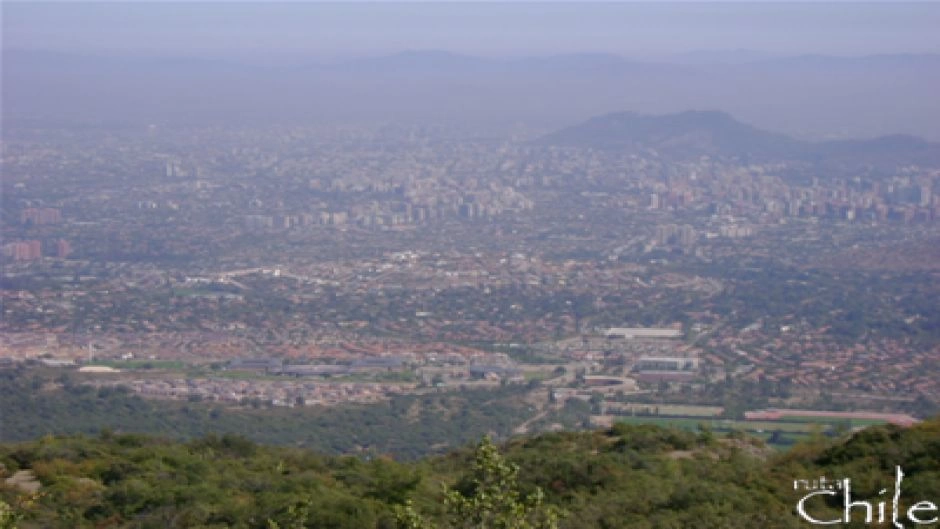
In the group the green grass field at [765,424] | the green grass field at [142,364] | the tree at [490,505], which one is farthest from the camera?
the green grass field at [142,364]

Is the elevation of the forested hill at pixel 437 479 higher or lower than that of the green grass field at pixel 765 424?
higher

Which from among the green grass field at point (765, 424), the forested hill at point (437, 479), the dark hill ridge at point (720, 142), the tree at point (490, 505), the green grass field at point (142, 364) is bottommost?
the green grass field at point (142, 364)

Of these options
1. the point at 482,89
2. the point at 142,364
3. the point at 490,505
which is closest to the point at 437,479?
the point at 490,505

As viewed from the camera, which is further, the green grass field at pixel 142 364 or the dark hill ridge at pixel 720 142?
the dark hill ridge at pixel 720 142

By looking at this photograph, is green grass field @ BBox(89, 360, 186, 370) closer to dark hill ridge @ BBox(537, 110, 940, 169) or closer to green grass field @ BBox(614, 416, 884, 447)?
green grass field @ BBox(614, 416, 884, 447)

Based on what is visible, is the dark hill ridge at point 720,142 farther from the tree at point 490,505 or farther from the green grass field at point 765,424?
the tree at point 490,505

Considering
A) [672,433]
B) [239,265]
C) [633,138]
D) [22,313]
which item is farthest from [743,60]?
[672,433]

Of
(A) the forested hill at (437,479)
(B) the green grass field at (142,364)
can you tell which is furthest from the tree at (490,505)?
(B) the green grass field at (142,364)
